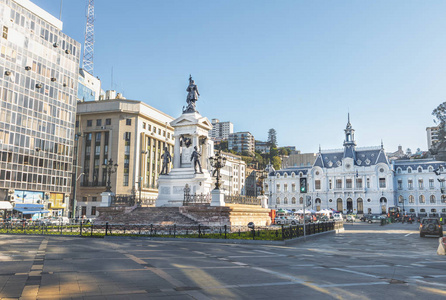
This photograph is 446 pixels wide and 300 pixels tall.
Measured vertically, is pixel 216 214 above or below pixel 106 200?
below

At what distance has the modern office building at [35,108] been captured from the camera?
52906mm

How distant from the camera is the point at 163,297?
814cm

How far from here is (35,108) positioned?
189 ft

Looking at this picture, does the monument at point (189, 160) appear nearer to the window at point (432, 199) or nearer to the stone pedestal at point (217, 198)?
the stone pedestal at point (217, 198)

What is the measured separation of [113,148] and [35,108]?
18.3 meters

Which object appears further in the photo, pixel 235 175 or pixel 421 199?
pixel 235 175

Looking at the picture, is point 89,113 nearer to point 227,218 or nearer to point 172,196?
point 172,196

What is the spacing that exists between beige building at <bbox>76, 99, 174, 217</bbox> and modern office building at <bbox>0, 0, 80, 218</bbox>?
9.63 meters

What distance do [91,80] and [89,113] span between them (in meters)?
21.9

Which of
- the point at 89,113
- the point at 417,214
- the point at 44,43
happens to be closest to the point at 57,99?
the point at 44,43

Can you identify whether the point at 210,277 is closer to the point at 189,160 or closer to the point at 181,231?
the point at 181,231

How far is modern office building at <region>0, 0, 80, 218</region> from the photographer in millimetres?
52906

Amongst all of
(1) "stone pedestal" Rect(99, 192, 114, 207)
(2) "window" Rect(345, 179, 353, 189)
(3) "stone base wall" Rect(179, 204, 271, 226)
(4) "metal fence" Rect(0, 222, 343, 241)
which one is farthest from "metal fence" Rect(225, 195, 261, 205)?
(2) "window" Rect(345, 179, 353, 189)

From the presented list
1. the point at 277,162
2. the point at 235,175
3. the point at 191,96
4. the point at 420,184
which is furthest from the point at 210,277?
the point at 277,162
